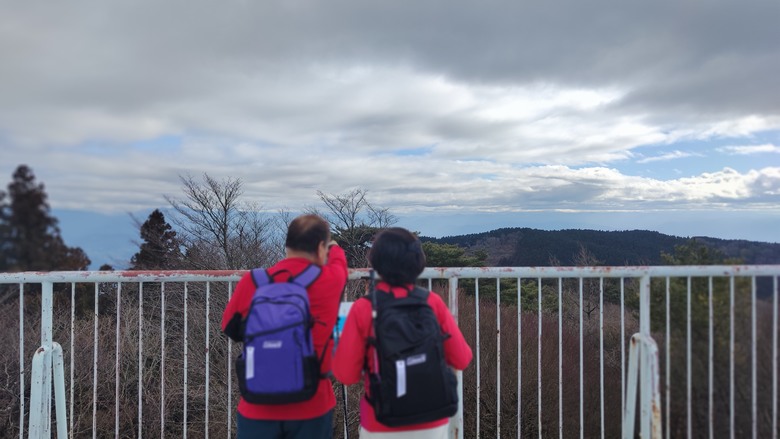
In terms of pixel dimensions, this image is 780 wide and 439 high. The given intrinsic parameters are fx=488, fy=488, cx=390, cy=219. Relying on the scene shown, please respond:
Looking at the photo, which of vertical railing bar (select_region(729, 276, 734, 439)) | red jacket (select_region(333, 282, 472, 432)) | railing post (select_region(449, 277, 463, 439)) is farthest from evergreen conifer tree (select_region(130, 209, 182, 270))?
vertical railing bar (select_region(729, 276, 734, 439))

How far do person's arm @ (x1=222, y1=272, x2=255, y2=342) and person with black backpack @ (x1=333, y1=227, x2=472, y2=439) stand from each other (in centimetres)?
54

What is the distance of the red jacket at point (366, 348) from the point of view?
7.66 feet

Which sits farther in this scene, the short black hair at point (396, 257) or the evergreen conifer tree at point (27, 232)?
the short black hair at point (396, 257)

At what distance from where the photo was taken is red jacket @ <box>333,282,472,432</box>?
7.66 ft

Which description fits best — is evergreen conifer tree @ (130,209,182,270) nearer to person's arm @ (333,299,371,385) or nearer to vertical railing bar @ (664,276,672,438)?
person's arm @ (333,299,371,385)

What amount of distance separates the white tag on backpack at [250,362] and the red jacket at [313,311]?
22 centimetres

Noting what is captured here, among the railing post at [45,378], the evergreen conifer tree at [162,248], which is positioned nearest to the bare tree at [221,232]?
the evergreen conifer tree at [162,248]

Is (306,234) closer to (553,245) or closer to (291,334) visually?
(291,334)

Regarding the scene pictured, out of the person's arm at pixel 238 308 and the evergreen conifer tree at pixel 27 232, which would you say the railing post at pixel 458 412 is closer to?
the person's arm at pixel 238 308

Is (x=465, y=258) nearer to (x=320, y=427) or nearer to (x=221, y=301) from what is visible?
(x=221, y=301)

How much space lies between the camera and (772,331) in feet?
10.8

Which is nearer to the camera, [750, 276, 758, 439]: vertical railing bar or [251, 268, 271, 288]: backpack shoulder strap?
[251, 268, 271, 288]: backpack shoulder strap

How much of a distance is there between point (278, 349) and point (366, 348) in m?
0.42

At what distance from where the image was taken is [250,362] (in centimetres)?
235
